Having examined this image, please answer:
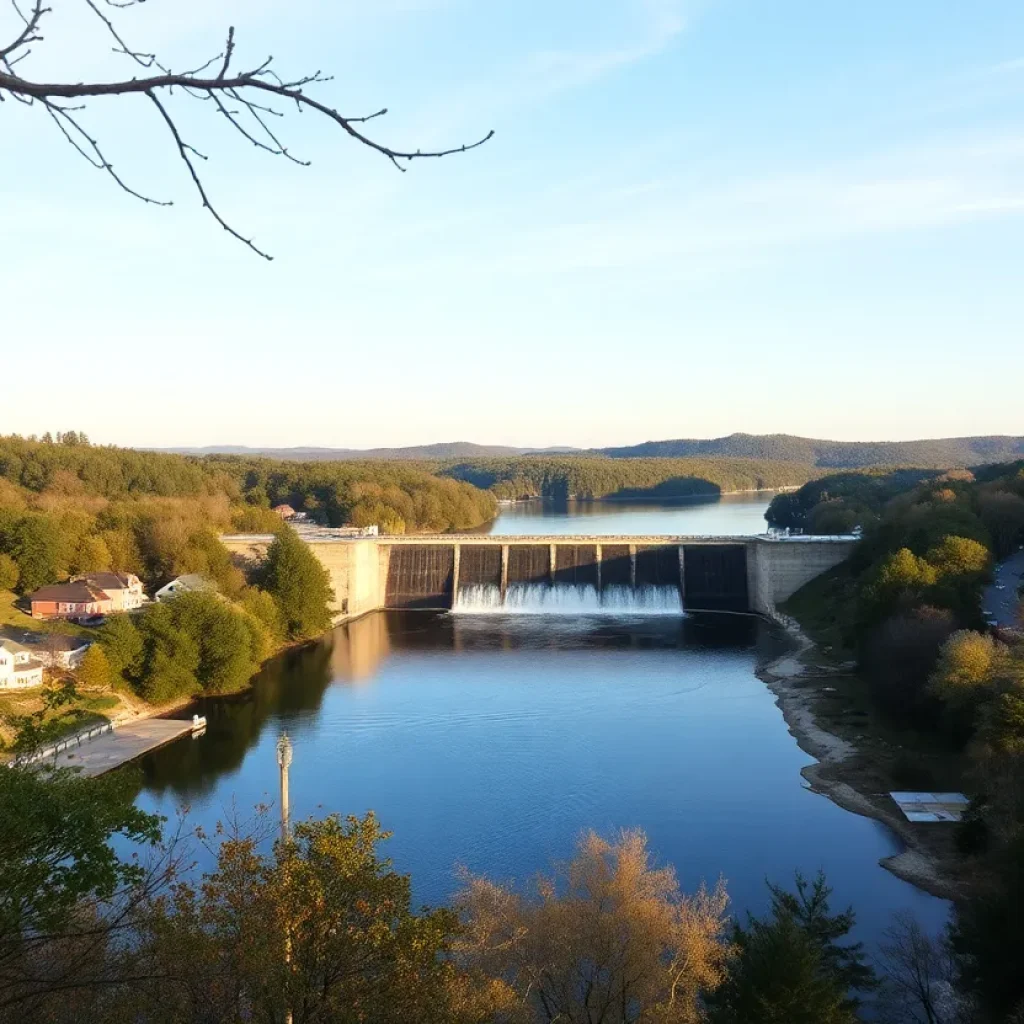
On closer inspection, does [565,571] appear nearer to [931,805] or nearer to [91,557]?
[91,557]

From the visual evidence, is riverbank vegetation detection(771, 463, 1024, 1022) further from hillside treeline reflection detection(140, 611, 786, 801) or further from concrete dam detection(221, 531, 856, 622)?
hillside treeline reflection detection(140, 611, 786, 801)

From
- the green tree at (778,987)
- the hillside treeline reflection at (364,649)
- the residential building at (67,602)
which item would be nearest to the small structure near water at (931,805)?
the green tree at (778,987)

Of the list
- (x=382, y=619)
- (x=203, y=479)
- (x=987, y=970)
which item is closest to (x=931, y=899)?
(x=987, y=970)

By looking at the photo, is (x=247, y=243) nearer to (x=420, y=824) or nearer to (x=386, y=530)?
(x=420, y=824)

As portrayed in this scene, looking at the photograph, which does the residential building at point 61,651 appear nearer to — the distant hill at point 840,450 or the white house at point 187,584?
the white house at point 187,584

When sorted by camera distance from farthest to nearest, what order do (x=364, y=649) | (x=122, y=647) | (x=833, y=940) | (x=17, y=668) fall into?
(x=364, y=649), (x=122, y=647), (x=17, y=668), (x=833, y=940)

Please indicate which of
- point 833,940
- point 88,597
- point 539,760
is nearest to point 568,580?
→ point 88,597
